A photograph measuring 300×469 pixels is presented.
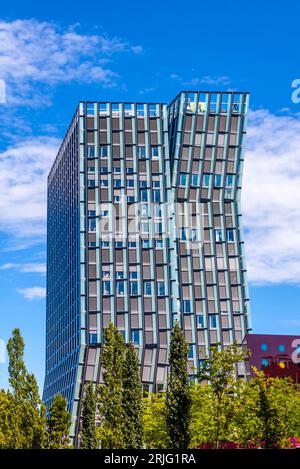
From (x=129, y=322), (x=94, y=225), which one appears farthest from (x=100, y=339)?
(x=94, y=225)

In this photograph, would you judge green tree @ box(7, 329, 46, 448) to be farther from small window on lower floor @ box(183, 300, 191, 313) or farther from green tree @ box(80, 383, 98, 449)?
small window on lower floor @ box(183, 300, 191, 313)

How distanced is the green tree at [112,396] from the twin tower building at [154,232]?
49.4m

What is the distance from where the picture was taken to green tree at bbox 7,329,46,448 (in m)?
57.2

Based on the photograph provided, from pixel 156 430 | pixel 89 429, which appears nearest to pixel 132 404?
pixel 89 429

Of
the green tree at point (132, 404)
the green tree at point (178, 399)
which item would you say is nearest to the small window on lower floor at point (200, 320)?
the green tree at point (132, 404)

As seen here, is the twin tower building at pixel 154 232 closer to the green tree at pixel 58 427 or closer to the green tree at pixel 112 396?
the green tree at pixel 112 396

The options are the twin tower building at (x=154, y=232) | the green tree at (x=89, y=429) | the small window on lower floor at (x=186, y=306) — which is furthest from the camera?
the small window on lower floor at (x=186, y=306)

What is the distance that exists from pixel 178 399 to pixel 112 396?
29.1 ft

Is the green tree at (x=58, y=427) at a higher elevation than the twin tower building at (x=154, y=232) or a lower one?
lower

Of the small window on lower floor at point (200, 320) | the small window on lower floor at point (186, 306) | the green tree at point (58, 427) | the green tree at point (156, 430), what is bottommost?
the green tree at point (58, 427)

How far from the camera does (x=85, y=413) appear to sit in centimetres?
6944

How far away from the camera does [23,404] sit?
57969 mm

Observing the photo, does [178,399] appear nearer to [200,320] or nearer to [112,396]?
[112,396]

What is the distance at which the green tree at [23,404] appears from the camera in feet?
188
